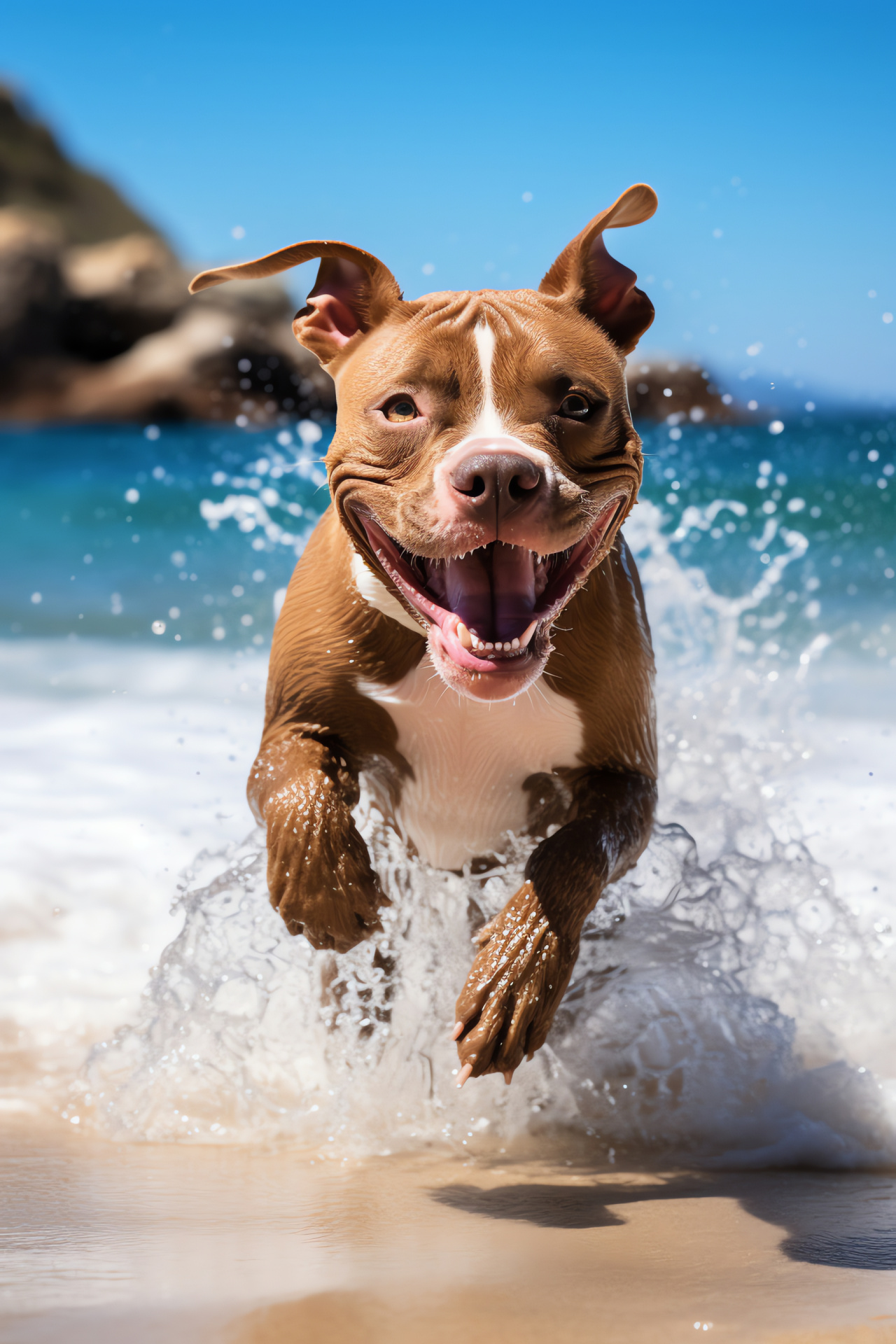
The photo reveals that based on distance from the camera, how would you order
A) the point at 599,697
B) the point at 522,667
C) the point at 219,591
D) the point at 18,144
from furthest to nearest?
1. the point at 18,144
2. the point at 219,591
3. the point at 599,697
4. the point at 522,667

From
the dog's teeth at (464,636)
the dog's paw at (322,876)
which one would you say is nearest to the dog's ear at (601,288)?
the dog's teeth at (464,636)

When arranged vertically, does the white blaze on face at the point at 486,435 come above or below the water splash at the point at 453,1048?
above

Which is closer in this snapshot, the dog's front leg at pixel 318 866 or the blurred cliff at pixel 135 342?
the dog's front leg at pixel 318 866

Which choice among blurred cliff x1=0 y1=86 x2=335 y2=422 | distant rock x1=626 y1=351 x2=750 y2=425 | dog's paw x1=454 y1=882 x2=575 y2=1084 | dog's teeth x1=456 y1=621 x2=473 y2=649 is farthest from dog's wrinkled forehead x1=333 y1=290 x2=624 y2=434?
blurred cliff x1=0 y1=86 x2=335 y2=422

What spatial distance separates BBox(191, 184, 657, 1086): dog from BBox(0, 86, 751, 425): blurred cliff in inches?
639

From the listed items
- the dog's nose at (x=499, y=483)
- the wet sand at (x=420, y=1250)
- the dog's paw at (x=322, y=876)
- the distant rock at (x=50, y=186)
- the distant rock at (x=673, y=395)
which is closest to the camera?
the wet sand at (x=420, y=1250)

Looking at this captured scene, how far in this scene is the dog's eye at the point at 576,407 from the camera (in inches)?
82.7

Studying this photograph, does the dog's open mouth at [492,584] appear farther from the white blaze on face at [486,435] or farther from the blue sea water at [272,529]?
the blue sea water at [272,529]

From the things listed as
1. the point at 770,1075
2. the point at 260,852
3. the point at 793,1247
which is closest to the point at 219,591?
the point at 260,852

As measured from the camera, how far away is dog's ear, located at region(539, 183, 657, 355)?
2.29m

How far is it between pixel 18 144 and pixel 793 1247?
38.5 metres

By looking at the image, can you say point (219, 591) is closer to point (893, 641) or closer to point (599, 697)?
point (893, 641)

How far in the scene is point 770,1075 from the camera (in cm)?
290

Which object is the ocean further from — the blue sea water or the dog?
the blue sea water
